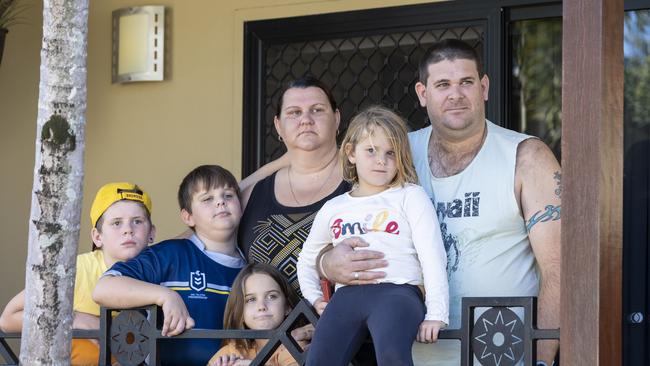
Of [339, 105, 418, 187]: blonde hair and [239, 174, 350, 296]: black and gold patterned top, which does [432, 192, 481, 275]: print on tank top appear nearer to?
[339, 105, 418, 187]: blonde hair

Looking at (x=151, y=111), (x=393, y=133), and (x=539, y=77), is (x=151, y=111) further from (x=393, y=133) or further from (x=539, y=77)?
(x=393, y=133)

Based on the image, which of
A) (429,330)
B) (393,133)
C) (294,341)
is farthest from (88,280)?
(429,330)

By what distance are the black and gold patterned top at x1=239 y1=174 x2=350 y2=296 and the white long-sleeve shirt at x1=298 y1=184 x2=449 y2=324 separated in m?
0.40

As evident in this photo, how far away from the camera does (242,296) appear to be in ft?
13.4

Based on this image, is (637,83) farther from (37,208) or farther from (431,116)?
(37,208)

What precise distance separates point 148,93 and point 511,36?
1971mm

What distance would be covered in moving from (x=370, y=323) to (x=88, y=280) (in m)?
1.44

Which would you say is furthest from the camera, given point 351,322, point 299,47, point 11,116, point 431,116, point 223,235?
point 11,116

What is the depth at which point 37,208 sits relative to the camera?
9.68ft

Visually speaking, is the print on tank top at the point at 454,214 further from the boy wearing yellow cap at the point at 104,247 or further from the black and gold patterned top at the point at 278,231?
the boy wearing yellow cap at the point at 104,247

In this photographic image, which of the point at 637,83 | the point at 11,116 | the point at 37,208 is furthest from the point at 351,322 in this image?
the point at 11,116

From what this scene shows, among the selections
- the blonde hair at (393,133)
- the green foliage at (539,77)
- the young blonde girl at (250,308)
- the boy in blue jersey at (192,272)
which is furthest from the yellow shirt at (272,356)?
the green foliage at (539,77)

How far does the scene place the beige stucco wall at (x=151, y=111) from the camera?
599cm

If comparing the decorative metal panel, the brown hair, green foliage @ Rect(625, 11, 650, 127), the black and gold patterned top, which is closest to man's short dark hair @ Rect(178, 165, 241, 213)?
the black and gold patterned top
